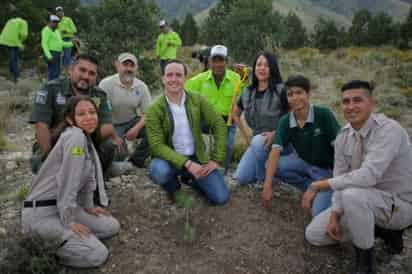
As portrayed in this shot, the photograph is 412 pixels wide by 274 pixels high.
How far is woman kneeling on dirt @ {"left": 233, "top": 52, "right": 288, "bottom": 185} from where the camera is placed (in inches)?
169

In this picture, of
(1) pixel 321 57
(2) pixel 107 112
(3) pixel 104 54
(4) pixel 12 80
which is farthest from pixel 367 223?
(1) pixel 321 57

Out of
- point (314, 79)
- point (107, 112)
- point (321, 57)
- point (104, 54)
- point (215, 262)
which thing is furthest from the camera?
point (321, 57)

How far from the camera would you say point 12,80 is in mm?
12148

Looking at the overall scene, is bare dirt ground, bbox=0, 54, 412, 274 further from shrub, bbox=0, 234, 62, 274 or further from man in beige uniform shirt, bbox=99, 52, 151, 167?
man in beige uniform shirt, bbox=99, 52, 151, 167

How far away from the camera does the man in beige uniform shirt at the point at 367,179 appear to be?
3047 millimetres

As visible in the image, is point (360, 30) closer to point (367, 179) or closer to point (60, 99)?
point (367, 179)

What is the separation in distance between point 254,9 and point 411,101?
7.20 metres

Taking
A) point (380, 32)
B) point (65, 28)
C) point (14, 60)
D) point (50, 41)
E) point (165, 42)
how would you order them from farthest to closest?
point (380, 32)
point (65, 28)
point (165, 42)
point (14, 60)
point (50, 41)

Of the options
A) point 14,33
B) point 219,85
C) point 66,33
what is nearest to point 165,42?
point 66,33

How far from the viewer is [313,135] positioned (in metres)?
3.87

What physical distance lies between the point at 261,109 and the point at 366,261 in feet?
6.53

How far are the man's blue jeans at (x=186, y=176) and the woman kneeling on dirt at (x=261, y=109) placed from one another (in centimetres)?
55

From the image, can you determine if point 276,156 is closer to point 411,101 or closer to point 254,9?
point 411,101

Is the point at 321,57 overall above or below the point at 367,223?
above
